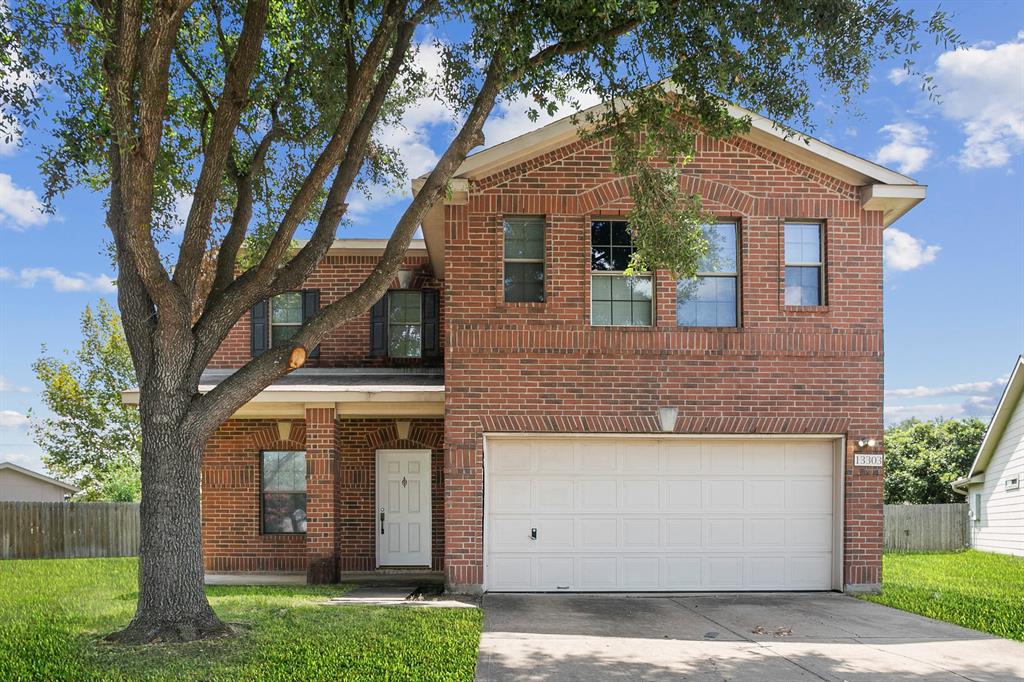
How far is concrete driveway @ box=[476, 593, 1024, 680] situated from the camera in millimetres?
8359

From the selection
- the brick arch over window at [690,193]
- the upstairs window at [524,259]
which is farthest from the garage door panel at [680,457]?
the brick arch over window at [690,193]

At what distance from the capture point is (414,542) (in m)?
17.0

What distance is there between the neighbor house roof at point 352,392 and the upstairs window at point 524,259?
2214 mm

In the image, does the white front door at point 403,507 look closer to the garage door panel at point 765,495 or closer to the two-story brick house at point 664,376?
the two-story brick house at point 664,376

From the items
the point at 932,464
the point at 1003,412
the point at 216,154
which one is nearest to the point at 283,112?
the point at 216,154

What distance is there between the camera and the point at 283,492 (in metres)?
17.3

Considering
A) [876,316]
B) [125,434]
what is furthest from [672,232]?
[125,434]

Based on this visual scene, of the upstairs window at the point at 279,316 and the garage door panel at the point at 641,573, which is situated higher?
the upstairs window at the point at 279,316

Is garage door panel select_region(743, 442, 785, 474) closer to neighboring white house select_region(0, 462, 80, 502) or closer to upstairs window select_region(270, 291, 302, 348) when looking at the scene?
upstairs window select_region(270, 291, 302, 348)

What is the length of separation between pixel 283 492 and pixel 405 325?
3.99m

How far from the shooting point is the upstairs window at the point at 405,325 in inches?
714

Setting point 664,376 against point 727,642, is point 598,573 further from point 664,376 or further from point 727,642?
point 727,642

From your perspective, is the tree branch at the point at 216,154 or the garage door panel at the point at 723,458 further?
the garage door panel at the point at 723,458

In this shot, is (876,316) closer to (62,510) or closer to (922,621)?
(922,621)
